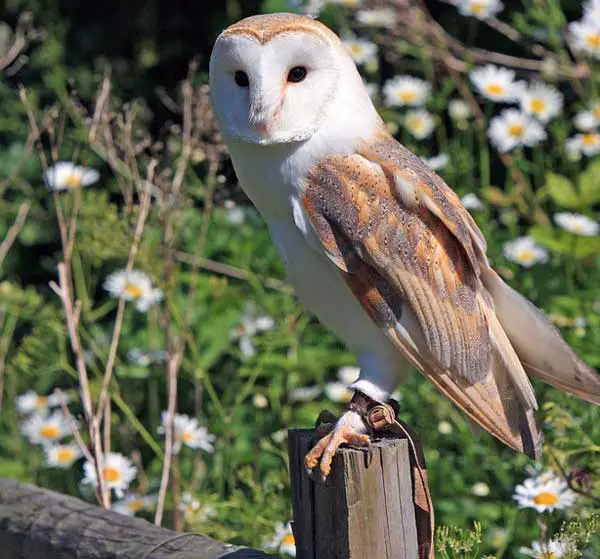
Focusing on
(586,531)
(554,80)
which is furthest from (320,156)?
(554,80)

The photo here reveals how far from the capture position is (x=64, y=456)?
11.3 ft

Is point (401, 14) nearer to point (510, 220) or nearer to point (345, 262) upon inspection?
point (510, 220)

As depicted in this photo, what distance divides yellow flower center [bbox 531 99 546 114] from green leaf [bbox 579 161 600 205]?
24 centimetres

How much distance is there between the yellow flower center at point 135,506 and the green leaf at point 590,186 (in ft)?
5.25

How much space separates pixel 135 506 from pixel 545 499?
3.57 ft

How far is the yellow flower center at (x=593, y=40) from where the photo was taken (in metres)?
3.96

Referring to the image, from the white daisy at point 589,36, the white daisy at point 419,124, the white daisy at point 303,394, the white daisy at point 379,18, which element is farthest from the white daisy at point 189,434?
the white daisy at point 589,36

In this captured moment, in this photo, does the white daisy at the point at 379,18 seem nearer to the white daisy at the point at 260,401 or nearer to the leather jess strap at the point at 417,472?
the white daisy at the point at 260,401

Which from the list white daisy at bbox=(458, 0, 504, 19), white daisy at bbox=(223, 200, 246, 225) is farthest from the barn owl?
white daisy at bbox=(458, 0, 504, 19)

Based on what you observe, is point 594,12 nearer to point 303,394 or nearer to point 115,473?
point 303,394

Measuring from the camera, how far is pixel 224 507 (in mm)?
2930

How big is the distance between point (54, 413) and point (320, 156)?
195 cm

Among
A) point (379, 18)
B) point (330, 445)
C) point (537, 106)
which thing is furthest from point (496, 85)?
point (330, 445)

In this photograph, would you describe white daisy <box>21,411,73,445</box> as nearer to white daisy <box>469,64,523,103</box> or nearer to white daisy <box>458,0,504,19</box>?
white daisy <box>469,64,523,103</box>
